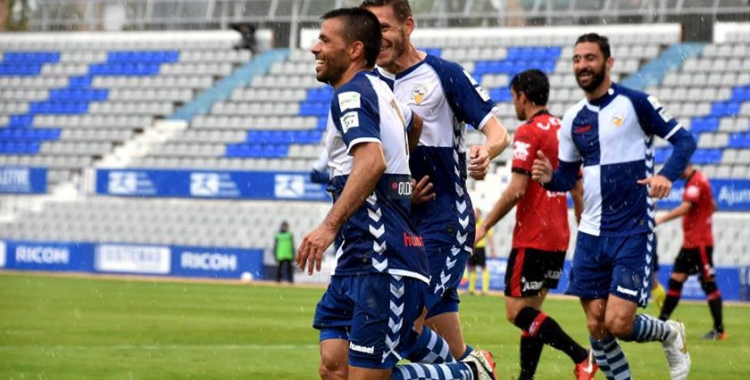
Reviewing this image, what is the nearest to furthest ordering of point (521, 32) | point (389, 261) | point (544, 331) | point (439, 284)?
point (389, 261) < point (439, 284) < point (544, 331) < point (521, 32)

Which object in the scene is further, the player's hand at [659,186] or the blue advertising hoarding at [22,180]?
the blue advertising hoarding at [22,180]

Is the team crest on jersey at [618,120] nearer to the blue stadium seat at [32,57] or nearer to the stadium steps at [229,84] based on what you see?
the stadium steps at [229,84]

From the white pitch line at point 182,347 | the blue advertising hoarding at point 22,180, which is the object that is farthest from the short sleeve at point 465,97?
the blue advertising hoarding at point 22,180

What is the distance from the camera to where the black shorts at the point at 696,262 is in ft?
52.2

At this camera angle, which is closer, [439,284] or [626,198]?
[439,284]

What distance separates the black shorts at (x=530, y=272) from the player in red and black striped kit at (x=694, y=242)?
6129mm

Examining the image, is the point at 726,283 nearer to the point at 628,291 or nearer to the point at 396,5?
the point at 628,291

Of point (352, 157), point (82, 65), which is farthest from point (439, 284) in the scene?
point (82, 65)

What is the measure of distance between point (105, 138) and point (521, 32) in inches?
499

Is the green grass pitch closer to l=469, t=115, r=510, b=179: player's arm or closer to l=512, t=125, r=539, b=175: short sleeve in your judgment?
l=512, t=125, r=539, b=175: short sleeve

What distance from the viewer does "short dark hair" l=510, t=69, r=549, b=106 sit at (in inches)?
380

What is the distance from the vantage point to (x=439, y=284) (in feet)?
24.3

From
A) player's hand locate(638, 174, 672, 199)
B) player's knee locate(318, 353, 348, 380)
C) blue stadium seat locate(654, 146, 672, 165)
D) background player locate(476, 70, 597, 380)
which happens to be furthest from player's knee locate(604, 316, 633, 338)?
blue stadium seat locate(654, 146, 672, 165)

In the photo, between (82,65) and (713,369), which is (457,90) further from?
(82,65)
